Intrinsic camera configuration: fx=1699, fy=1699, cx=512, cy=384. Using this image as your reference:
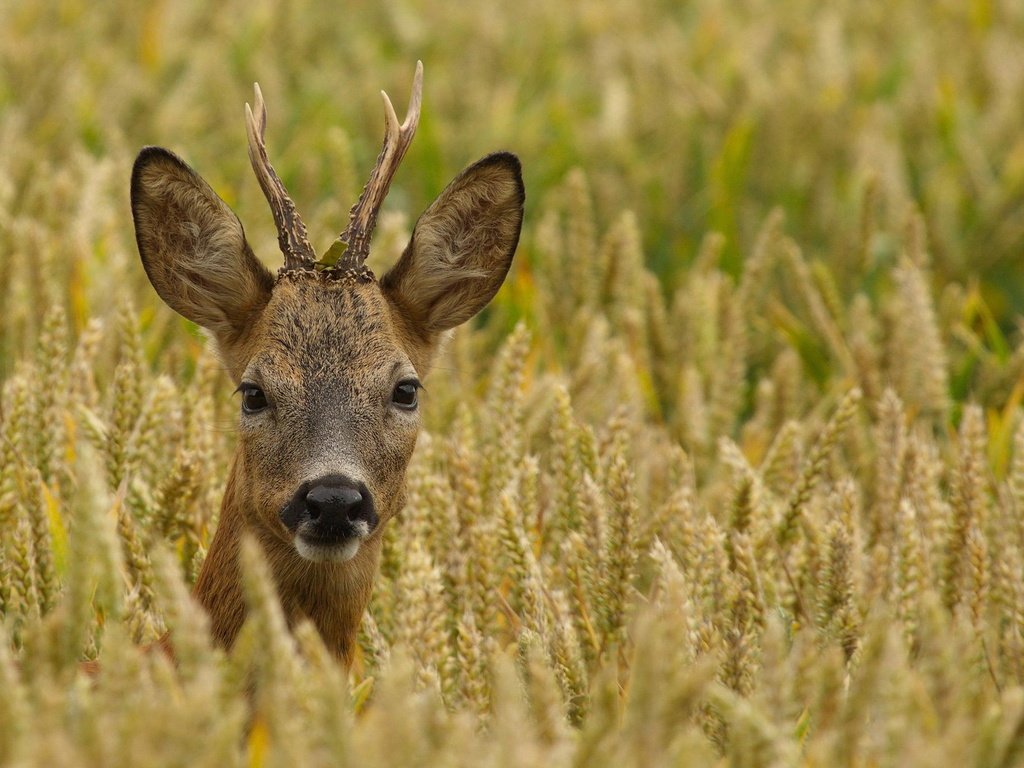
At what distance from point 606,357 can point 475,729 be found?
2.93 meters

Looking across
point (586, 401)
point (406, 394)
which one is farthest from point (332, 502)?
point (586, 401)

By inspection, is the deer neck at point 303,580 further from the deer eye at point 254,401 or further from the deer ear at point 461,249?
the deer ear at point 461,249

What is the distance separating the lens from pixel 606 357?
21.1ft

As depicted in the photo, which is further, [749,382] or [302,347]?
[749,382]

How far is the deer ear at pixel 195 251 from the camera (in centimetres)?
491

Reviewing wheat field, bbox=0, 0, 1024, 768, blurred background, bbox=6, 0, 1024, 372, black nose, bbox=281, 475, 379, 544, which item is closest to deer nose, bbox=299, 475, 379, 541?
black nose, bbox=281, 475, 379, 544

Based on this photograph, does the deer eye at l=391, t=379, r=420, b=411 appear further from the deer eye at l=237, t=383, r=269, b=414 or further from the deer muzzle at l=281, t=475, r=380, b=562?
the deer muzzle at l=281, t=475, r=380, b=562

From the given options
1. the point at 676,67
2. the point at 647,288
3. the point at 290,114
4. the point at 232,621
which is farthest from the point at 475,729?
the point at 676,67

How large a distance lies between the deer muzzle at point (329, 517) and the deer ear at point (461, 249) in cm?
96

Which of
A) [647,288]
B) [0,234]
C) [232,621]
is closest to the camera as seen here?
[232,621]

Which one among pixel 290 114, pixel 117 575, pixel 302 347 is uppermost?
pixel 290 114

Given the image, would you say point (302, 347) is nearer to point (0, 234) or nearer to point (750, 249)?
point (0, 234)

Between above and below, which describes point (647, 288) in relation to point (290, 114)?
below

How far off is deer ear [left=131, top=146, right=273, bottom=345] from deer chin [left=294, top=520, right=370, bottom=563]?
3.09 feet
